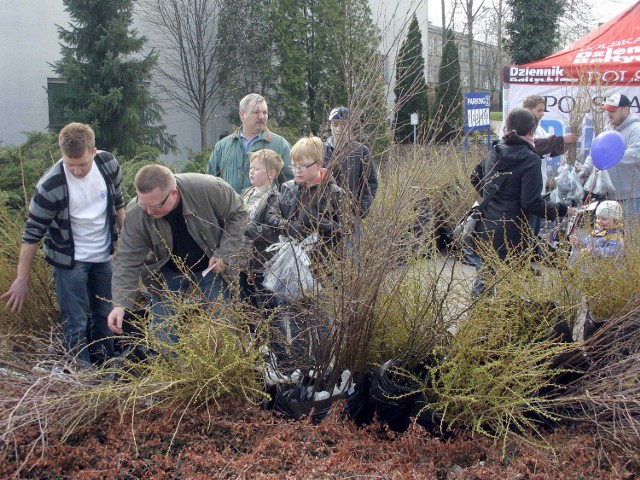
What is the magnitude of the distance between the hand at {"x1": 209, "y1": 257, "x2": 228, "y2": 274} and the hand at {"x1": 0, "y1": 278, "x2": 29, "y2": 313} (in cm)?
126

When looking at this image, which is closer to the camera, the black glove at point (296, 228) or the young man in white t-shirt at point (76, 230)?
the black glove at point (296, 228)

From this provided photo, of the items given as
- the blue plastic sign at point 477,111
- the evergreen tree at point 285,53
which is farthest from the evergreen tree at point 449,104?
the evergreen tree at point 285,53

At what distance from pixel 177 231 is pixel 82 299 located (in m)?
0.92

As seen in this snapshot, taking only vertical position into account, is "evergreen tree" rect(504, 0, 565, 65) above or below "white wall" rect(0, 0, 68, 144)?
above

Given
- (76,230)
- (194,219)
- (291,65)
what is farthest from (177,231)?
(291,65)

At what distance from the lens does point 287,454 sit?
217cm

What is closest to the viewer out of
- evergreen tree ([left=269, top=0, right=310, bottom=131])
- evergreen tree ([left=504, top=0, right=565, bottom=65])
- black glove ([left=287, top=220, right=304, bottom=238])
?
black glove ([left=287, top=220, right=304, bottom=238])

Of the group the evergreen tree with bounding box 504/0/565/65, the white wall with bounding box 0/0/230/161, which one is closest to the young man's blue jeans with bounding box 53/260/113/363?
the white wall with bounding box 0/0/230/161

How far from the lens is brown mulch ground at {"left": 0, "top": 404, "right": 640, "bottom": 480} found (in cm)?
209

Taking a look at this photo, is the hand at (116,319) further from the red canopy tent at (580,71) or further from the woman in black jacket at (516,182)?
the red canopy tent at (580,71)

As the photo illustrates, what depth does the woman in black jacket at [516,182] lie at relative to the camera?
164 inches

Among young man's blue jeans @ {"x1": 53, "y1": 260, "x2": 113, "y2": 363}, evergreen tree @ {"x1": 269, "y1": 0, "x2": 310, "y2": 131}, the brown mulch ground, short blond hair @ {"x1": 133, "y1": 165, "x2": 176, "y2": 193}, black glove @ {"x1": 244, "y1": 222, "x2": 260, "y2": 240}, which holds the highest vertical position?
evergreen tree @ {"x1": 269, "y1": 0, "x2": 310, "y2": 131}

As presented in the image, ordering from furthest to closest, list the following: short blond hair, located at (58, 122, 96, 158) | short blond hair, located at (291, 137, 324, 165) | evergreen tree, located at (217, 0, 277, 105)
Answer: evergreen tree, located at (217, 0, 277, 105) → short blond hair, located at (58, 122, 96, 158) → short blond hair, located at (291, 137, 324, 165)

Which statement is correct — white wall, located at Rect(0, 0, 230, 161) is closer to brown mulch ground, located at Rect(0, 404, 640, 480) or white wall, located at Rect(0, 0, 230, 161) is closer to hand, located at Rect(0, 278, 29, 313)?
hand, located at Rect(0, 278, 29, 313)
